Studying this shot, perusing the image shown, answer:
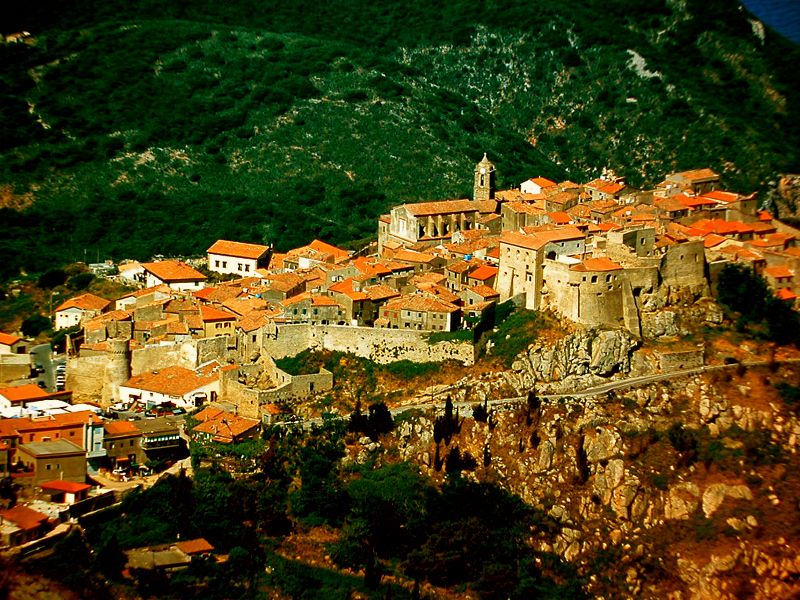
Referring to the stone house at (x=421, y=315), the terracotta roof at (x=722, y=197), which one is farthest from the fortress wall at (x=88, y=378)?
the terracotta roof at (x=722, y=197)

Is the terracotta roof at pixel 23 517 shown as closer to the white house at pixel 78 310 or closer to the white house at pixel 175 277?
the white house at pixel 78 310

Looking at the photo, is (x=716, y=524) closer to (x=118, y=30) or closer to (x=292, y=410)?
(x=292, y=410)

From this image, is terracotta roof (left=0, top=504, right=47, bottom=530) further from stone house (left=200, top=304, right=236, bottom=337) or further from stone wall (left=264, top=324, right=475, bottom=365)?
stone house (left=200, top=304, right=236, bottom=337)

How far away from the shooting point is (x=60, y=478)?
43.4 meters

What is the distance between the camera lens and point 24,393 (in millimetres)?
49188

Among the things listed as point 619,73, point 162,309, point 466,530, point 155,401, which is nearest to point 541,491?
point 466,530

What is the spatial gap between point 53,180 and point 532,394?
5061cm

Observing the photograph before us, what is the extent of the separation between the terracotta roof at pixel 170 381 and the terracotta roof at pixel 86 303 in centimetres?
707

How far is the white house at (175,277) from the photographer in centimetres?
5900

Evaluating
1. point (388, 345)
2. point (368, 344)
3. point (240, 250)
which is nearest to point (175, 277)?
point (240, 250)

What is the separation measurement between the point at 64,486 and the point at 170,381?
26.9ft

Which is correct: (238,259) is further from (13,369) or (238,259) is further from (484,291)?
(484,291)

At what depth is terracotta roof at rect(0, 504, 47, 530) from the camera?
1571 inches

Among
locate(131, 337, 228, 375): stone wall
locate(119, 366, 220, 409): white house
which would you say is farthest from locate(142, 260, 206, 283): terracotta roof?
locate(119, 366, 220, 409): white house
